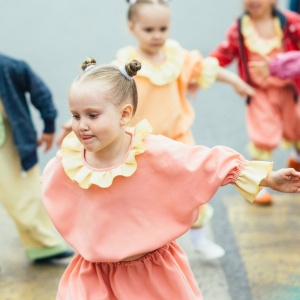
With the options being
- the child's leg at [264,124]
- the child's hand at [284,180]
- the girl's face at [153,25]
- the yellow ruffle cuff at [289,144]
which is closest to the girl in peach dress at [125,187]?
the child's hand at [284,180]

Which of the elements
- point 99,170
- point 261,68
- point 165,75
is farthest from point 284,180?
point 261,68

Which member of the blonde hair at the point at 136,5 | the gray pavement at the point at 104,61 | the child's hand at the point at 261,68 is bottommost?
the gray pavement at the point at 104,61

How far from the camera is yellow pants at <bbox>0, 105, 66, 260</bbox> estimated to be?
4.28 m

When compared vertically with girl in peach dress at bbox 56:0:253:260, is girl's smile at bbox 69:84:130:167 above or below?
above

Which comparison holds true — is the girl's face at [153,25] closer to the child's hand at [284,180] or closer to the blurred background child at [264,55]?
the blurred background child at [264,55]

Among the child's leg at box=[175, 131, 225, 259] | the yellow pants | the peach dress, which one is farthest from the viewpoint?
the child's leg at box=[175, 131, 225, 259]

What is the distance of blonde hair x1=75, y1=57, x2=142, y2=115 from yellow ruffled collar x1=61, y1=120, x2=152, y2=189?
5.1 inches

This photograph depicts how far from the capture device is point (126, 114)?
122 inches

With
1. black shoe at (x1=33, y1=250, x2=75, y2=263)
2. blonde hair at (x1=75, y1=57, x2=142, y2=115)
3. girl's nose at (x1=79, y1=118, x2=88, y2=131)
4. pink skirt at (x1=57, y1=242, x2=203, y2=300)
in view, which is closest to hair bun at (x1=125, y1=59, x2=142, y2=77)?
blonde hair at (x1=75, y1=57, x2=142, y2=115)

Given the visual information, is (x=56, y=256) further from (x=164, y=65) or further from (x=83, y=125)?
(x=83, y=125)

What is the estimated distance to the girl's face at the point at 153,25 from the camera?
14.2ft

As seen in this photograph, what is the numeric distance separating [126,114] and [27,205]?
4.74 feet

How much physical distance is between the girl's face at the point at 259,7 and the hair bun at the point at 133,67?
214 cm

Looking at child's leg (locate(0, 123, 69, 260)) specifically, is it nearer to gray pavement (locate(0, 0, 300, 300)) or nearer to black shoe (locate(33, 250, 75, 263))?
black shoe (locate(33, 250, 75, 263))
